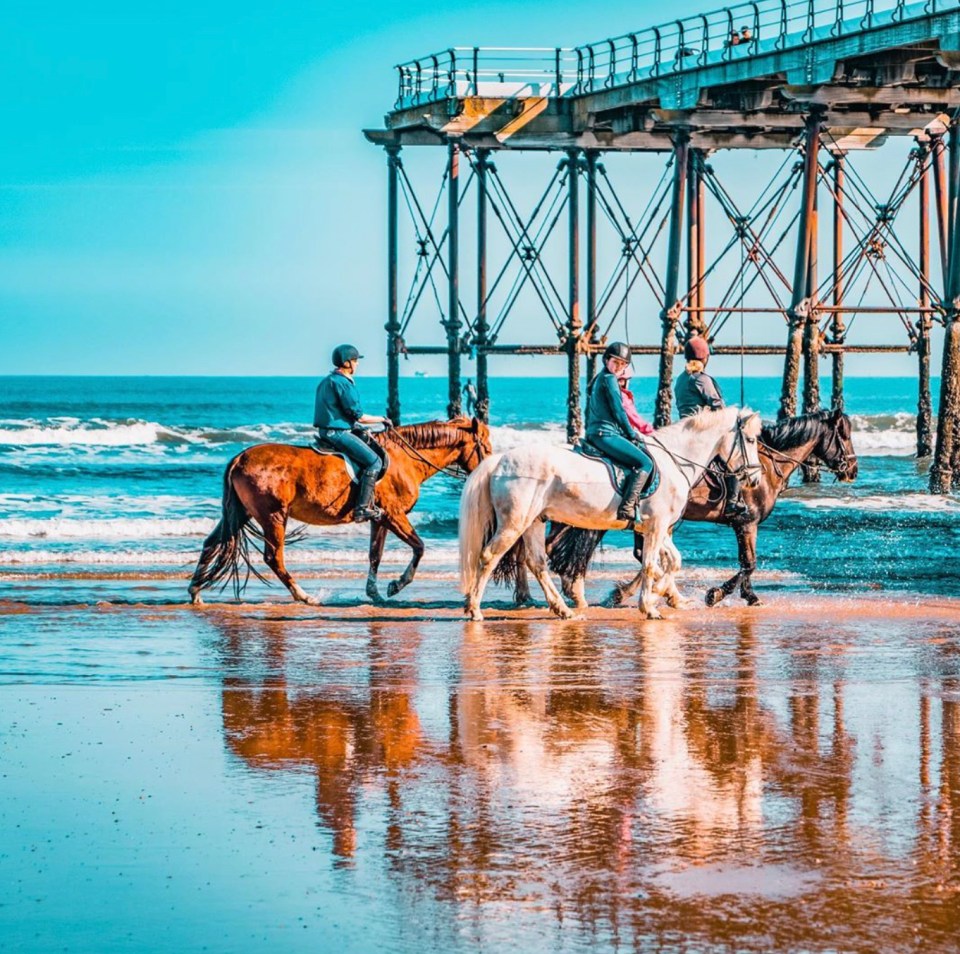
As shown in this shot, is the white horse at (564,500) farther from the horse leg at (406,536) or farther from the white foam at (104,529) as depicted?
the white foam at (104,529)

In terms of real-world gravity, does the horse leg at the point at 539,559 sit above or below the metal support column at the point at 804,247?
below

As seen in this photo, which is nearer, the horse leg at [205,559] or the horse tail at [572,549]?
the horse tail at [572,549]

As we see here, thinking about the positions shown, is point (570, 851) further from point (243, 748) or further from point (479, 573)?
point (479, 573)

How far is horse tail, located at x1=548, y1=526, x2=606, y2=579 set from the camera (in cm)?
1513

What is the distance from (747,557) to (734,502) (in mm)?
624

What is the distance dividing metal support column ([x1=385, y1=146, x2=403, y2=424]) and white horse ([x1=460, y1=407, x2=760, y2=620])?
20482mm

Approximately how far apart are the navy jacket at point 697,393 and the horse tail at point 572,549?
1.57m

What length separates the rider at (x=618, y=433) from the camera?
14.1 metres

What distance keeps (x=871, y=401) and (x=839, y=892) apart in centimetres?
11080

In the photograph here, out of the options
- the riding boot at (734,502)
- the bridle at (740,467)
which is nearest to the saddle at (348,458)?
the bridle at (740,467)

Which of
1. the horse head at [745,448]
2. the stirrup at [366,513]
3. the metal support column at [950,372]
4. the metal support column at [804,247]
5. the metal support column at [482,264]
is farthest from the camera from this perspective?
the metal support column at [482,264]

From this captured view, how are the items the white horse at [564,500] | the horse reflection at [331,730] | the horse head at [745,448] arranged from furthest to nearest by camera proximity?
the horse head at [745,448] < the white horse at [564,500] < the horse reflection at [331,730]

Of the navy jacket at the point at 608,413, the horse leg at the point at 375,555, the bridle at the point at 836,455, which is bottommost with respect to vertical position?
the horse leg at the point at 375,555

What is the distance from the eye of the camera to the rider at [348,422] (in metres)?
15.1
